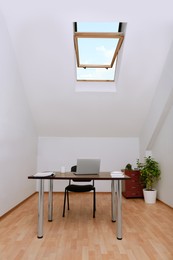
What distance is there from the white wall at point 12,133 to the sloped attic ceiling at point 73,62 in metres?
0.26

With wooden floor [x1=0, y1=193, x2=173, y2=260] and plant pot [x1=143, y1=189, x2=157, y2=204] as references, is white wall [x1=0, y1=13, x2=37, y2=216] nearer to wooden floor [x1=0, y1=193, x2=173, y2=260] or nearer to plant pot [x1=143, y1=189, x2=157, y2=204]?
wooden floor [x1=0, y1=193, x2=173, y2=260]

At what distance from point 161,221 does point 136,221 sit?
37 cm

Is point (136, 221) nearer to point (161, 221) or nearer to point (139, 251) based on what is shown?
point (161, 221)

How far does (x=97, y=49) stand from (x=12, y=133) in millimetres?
2209

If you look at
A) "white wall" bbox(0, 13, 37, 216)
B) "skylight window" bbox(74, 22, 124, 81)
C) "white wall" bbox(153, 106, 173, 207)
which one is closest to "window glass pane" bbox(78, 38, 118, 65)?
"skylight window" bbox(74, 22, 124, 81)

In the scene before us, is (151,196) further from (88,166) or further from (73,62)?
(73,62)

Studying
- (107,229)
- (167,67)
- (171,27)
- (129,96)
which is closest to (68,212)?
(107,229)

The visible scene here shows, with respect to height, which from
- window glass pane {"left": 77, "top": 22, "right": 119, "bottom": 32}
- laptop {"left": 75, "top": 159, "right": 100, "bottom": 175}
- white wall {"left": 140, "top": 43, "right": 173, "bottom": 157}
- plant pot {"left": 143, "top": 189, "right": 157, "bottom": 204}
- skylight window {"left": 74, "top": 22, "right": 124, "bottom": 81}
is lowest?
plant pot {"left": 143, "top": 189, "right": 157, "bottom": 204}

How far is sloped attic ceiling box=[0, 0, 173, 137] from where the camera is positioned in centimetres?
314

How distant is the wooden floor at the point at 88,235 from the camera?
2.15 m

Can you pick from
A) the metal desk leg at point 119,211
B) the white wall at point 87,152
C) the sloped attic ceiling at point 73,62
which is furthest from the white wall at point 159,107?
the metal desk leg at point 119,211

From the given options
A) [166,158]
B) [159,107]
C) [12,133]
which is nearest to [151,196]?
[166,158]

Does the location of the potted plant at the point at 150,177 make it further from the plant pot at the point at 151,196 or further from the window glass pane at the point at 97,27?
the window glass pane at the point at 97,27

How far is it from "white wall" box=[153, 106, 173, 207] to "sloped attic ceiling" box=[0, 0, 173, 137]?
2.33ft
